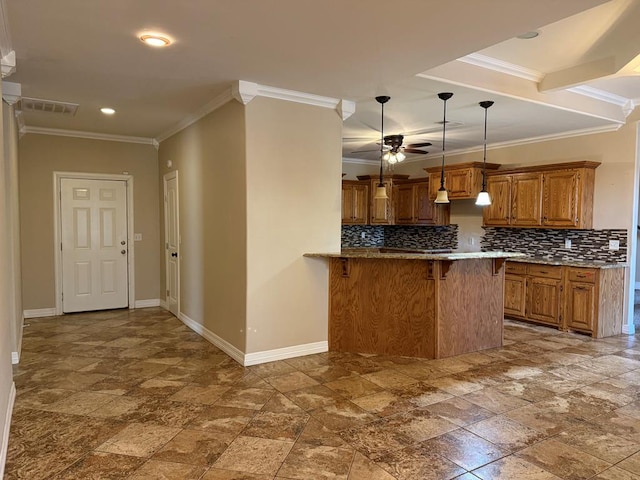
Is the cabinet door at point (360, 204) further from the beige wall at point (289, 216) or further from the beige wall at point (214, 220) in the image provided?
the beige wall at point (289, 216)

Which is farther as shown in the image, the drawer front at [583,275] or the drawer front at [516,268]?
the drawer front at [516,268]

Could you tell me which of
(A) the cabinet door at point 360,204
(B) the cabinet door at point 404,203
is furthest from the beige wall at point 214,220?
(B) the cabinet door at point 404,203

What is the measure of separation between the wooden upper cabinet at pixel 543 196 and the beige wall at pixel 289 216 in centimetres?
294

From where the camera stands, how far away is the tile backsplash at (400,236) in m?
7.68

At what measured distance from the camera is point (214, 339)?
468 cm

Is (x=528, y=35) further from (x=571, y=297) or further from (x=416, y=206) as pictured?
(x=416, y=206)

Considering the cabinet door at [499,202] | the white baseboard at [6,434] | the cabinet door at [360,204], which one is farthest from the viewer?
the cabinet door at [360,204]

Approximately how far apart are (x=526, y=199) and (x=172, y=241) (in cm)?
482

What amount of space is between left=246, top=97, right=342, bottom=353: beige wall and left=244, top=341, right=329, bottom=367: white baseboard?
0.05 m

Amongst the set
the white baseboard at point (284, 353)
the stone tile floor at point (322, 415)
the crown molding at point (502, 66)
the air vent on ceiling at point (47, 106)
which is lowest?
the stone tile floor at point (322, 415)

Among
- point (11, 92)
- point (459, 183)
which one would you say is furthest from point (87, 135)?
point (459, 183)

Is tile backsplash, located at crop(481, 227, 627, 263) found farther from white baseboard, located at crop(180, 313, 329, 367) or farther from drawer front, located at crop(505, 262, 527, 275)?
white baseboard, located at crop(180, 313, 329, 367)

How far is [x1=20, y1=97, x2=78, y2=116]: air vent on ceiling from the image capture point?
4.45 meters

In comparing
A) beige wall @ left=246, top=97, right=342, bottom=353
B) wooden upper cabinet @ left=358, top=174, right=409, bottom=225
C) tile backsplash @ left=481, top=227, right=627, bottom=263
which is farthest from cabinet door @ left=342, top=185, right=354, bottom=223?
beige wall @ left=246, top=97, right=342, bottom=353
